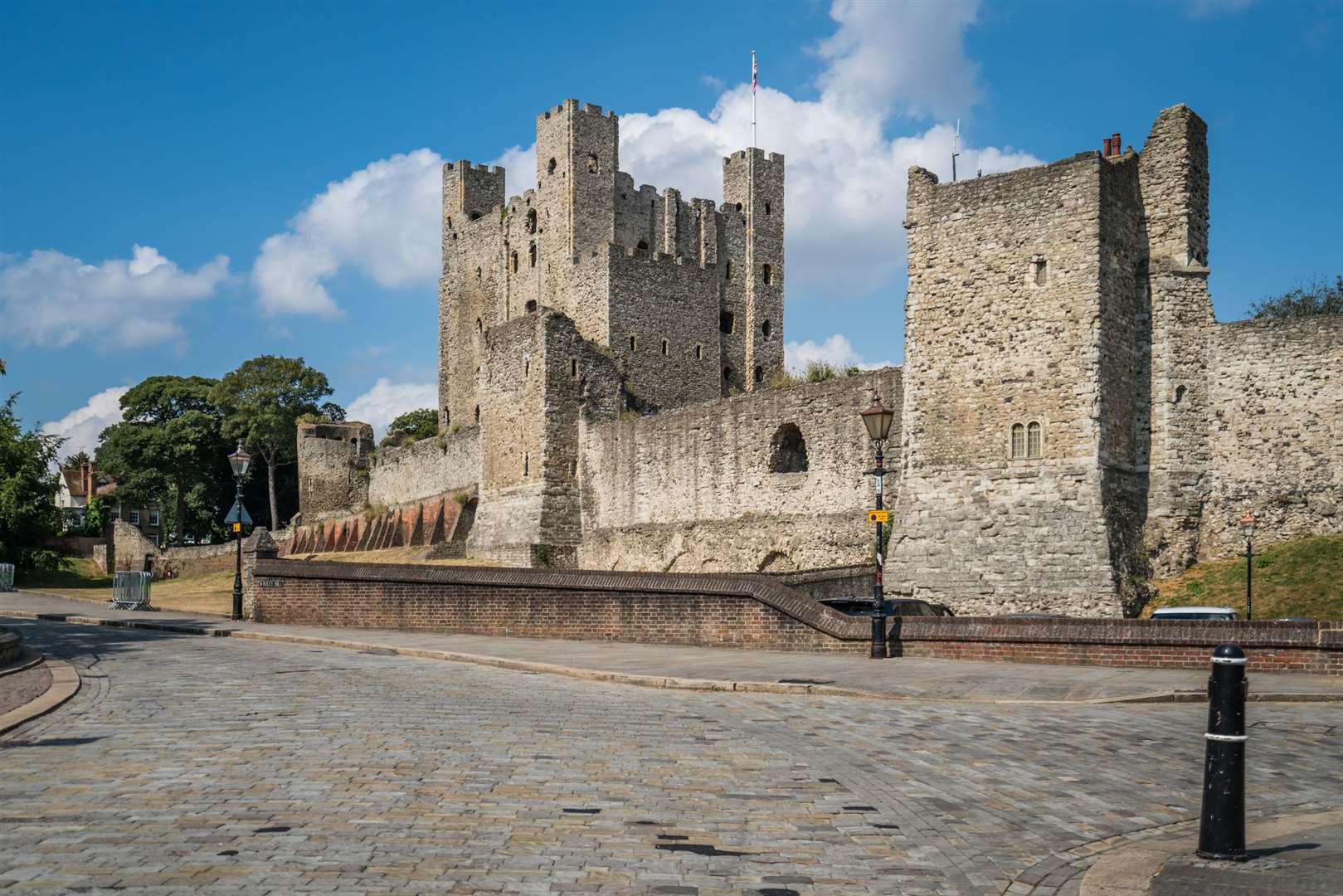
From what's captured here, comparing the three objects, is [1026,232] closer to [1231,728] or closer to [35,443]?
[1231,728]

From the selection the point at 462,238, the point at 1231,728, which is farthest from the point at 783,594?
the point at 462,238

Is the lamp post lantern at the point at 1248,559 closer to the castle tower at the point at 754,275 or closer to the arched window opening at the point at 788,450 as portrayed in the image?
the arched window opening at the point at 788,450

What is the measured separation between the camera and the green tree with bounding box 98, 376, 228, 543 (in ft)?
248

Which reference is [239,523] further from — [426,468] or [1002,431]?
[426,468]

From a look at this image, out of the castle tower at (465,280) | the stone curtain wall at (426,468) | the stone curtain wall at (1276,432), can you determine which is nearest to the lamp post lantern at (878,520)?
the stone curtain wall at (1276,432)

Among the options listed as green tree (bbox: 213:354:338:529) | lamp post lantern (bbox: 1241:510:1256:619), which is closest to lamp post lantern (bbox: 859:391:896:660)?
lamp post lantern (bbox: 1241:510:1256:619)

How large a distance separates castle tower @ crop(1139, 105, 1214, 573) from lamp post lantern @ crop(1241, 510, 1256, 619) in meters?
1.02

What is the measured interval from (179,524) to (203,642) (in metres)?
59.7

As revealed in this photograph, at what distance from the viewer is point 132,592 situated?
3059 centimetres

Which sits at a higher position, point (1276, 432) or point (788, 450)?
point (1276, 432)

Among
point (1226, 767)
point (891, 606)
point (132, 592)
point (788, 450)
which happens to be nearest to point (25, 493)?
point (132, 592)

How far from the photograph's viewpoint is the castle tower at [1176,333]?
25.2 metres

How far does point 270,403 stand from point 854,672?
6802 cm

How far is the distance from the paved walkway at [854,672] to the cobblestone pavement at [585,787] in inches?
24.8
